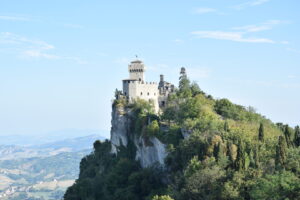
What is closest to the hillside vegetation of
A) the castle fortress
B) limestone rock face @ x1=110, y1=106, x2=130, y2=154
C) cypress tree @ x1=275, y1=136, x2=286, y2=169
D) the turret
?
cypress tree @ x1=275, y1=136, x2=286, y2=169

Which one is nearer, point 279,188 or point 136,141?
point 279,188

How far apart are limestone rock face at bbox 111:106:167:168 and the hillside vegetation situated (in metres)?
1.16

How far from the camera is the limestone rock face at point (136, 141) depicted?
80.4 metres

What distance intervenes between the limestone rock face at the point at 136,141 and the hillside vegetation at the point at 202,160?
116cm

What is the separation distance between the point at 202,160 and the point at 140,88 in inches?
1810

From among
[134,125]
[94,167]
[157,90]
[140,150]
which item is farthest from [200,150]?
[94,167]

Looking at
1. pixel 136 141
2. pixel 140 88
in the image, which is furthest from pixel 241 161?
pixel 140 88

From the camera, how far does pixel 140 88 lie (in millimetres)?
104750

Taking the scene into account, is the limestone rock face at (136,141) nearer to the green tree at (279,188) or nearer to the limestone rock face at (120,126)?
the limestone rock face at (120,126)

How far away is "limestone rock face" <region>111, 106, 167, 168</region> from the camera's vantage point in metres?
80.4

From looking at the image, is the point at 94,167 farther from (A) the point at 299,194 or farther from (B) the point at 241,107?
(A) the point at 299,194

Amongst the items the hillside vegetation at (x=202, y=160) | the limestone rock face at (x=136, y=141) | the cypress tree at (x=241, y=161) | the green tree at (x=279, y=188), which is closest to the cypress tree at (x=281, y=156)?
the hillside vegetation at (x=202, y=160)

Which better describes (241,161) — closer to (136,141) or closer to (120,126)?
(136,141)

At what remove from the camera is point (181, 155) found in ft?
222
